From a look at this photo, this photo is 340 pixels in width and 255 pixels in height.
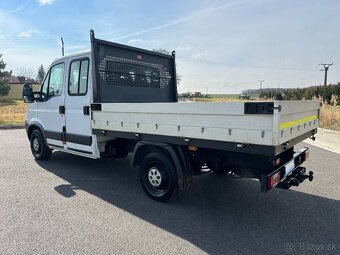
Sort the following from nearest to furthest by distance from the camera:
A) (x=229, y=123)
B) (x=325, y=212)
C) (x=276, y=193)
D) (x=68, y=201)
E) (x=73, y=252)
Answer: (x=73, y=252) < (x=229, y=123) < (x=325, y=212) < (x=68, y=201) < (x=276, y=193)

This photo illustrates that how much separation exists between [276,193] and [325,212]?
3.11 ft

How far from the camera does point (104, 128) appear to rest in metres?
5.30

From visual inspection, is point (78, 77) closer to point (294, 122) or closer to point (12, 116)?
point (294, 122)

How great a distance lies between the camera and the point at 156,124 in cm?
446

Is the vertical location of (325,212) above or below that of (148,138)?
below

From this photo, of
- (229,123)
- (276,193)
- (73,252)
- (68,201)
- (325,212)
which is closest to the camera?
(73,252)

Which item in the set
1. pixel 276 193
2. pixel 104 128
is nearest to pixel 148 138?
pixel 104 128

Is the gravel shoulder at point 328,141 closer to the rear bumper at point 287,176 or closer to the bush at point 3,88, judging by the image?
the rear bumper at point 287,176

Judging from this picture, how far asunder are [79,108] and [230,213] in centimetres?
345

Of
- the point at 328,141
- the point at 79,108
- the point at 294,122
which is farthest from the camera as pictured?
the point at 328,141

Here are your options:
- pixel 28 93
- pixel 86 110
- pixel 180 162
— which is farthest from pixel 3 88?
pixel 180 162

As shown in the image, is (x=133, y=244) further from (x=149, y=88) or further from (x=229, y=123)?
(x=149, y=88)

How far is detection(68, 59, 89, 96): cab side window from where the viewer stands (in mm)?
5738

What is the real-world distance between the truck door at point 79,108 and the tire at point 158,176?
136 centimetres
